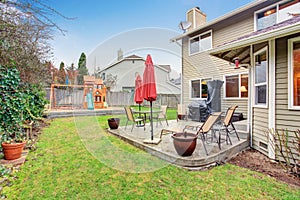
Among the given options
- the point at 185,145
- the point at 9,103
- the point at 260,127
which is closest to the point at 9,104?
the point at 9,103

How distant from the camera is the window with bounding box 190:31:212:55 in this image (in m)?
8.73

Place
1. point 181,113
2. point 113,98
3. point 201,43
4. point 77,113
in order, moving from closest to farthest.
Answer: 1. point 181,113
2. point 201,43
3. point 77,113
4. point 113,98

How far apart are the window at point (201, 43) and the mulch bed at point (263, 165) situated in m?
6.35

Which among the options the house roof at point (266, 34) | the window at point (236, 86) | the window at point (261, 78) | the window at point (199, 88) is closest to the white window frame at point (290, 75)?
the house roof at point (266, 34)

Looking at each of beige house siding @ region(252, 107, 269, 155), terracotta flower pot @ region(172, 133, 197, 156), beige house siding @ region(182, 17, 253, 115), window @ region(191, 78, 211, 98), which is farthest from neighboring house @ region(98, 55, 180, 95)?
terracotta flower pot @ region(172, 133, 197, 156)

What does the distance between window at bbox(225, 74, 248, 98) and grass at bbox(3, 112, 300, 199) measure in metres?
4.99

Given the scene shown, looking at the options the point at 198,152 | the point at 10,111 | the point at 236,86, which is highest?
the point at 236,86

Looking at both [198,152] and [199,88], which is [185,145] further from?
[199,88]

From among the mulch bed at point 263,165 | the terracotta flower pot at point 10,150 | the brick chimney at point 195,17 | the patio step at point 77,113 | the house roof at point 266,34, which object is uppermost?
the brick chimney at point 195,17

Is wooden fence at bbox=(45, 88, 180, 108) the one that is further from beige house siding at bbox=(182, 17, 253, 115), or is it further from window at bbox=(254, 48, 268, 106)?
window at bbox=(254, 48, 268, 106)

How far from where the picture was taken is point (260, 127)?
3.95 m

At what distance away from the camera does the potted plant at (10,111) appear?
3.20 m

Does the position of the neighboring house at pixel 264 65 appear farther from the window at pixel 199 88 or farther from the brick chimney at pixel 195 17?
the brick chimney at pixel 195 17

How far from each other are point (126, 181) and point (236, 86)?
22.2ft
